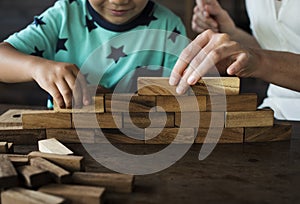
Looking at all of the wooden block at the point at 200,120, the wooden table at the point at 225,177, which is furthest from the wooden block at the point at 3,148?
the wooden block at the point at 200,120

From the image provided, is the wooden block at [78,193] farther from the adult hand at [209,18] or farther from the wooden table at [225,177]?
the adult hand at [209,18]

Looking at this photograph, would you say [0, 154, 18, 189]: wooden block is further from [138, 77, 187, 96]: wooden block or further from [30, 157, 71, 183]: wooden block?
[138, 77, 187, 96]: wooden block

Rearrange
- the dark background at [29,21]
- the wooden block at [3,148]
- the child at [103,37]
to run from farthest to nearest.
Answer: the dark background at [29,21]
the child at [103,37]
the wooden block at [3,148]

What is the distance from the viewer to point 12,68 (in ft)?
2.69

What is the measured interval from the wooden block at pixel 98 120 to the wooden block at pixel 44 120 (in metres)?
0.02

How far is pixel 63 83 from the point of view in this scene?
2.35 ft

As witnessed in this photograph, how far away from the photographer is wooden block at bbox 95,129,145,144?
70cm

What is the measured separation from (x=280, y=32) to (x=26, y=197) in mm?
770

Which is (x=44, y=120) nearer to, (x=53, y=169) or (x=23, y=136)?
(x=23, y=136)

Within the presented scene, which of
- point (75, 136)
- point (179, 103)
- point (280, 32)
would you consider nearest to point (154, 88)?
point (179, 103)

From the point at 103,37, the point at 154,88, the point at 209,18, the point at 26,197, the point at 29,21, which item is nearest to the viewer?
the point at 26,197

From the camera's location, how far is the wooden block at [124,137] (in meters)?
0.70

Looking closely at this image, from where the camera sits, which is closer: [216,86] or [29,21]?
[216,86]

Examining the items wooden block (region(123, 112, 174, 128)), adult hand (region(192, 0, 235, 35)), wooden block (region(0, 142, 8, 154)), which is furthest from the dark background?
wooden block (region(0, 142, 8, 154))
